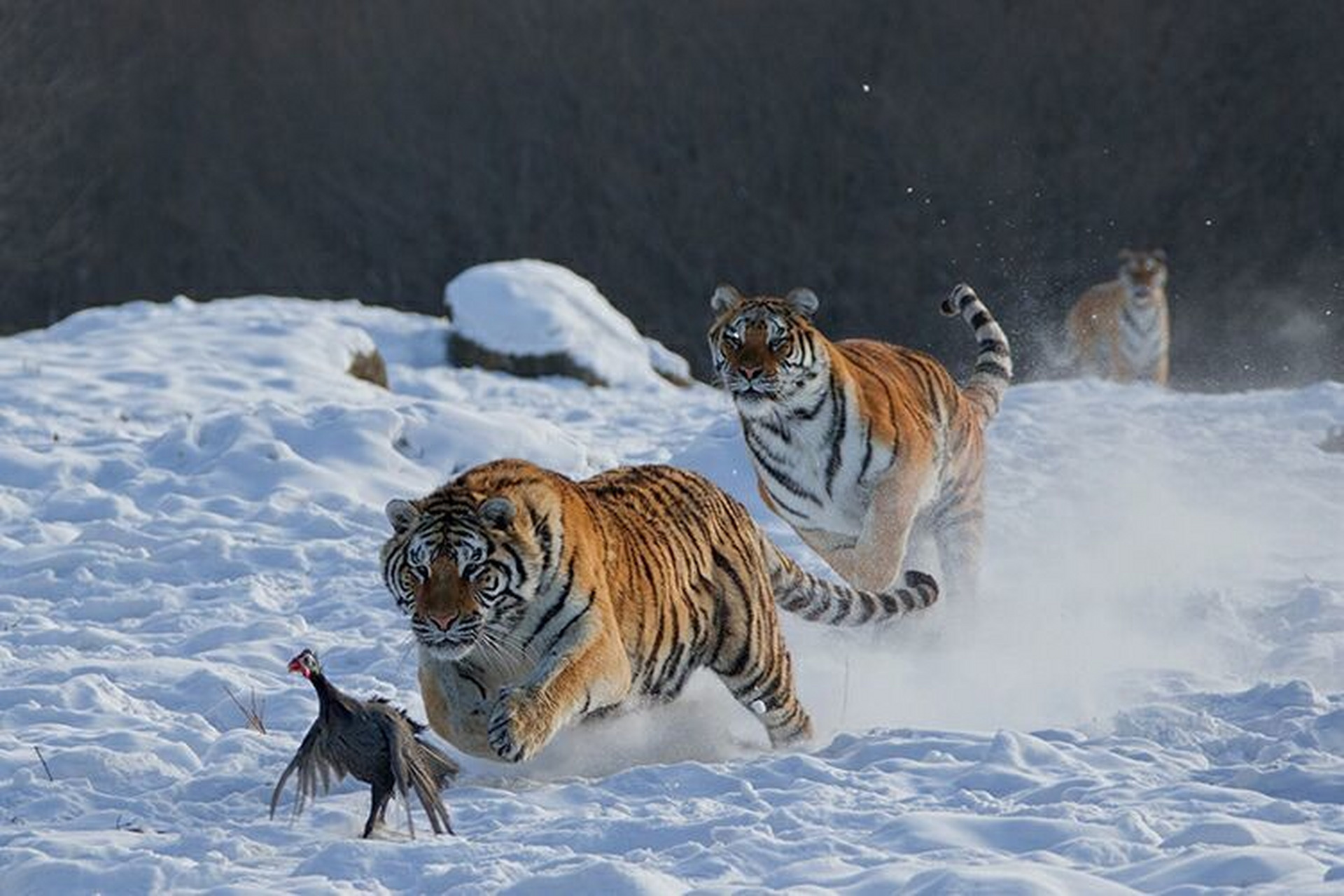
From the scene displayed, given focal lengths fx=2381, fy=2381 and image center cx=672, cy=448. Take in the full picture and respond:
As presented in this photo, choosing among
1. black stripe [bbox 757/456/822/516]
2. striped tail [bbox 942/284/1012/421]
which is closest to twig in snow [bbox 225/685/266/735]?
black stripe [bbox 757/456/822/516]

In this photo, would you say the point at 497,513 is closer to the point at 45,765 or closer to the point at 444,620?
the point at 444,620

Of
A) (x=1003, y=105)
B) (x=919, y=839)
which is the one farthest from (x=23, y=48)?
(x=919, y=839)

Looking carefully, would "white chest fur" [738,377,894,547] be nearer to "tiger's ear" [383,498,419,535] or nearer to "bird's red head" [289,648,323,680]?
"tiger's ear" [383,498,419,535]

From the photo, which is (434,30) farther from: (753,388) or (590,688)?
(590,688)

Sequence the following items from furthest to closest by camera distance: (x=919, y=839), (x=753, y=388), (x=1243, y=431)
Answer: (x=1243, y=431), (x=753, y=388), (x=919, y=839)

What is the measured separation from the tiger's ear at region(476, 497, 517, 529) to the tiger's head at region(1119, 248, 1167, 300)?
40.7ft

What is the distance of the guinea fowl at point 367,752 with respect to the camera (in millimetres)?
4707

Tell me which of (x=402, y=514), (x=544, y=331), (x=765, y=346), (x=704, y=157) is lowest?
(x=402, y=514)

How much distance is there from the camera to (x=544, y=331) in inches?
578

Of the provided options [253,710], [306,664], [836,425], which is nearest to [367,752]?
[306,664]

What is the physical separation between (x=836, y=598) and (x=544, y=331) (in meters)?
8.54

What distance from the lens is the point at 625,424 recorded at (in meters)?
12.7

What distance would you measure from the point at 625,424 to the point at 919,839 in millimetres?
8200

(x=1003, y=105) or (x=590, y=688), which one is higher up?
(x=1003, y=105)
